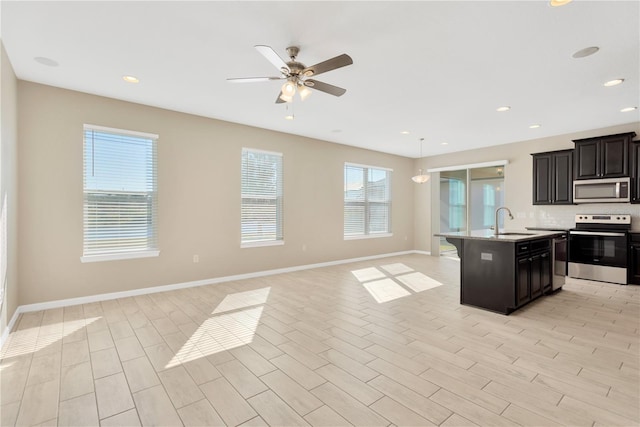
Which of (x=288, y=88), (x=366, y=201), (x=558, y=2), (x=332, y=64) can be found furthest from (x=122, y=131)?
(x=366, y=201)

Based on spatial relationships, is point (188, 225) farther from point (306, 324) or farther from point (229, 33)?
point (229, 33)

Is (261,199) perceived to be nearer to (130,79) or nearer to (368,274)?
(368,274)

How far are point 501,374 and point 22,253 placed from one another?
5274mm

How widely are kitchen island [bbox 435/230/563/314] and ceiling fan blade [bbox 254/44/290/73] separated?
3038 mm

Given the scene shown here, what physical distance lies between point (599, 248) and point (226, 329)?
6.38 metres

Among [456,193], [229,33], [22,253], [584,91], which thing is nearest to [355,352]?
[229,33]

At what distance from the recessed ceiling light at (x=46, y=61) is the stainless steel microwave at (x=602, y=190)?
8.17 meters

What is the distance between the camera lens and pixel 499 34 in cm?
270

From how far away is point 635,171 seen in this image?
5.17 meters

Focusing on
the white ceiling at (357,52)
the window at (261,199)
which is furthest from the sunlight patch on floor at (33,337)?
the white ceiling at (357,52)

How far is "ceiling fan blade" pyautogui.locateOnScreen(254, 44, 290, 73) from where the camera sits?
232 centimetres

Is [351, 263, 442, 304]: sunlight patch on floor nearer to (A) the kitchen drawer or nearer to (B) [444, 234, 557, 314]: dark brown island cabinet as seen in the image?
(B) [444, 234, 557, 314]: dark brown island cabinet

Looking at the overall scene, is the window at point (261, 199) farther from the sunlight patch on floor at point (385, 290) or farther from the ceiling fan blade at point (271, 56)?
the ceiling fan blade at point (271, 56)

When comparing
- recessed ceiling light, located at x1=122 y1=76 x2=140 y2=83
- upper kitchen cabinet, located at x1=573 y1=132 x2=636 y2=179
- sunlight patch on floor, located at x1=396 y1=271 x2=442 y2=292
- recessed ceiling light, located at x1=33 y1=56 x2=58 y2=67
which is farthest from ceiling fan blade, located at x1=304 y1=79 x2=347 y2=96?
upper kitchen cabinet, located at x1=573 y1=132 x2=636 y2=179
